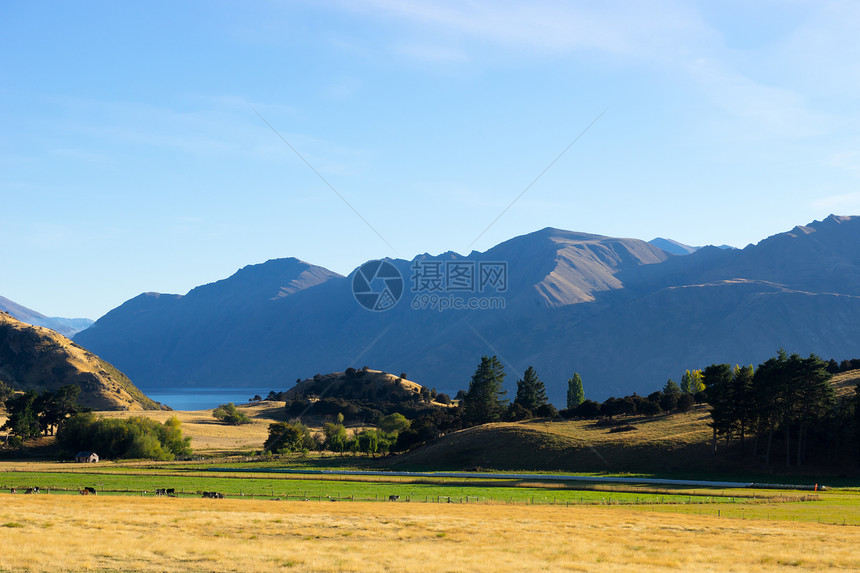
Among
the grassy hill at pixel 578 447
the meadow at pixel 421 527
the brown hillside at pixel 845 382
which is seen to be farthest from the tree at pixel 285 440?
the brown hillside at pixel 845 382

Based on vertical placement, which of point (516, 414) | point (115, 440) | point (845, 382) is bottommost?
point (115, 440)

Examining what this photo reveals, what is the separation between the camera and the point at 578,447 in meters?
114

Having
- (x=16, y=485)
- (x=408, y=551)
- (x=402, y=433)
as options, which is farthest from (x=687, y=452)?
(x=16, y=485)

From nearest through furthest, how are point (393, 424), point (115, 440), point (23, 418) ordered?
point (115, 440), point (23, 418), point (393, 424)

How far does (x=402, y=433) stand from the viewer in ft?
465

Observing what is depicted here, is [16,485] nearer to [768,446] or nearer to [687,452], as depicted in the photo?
[687,452]

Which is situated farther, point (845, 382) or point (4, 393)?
point (4, 393)

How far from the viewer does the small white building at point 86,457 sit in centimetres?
12932

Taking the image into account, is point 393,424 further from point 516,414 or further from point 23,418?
point 23,418

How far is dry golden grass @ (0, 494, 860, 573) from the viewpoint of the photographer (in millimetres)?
36312

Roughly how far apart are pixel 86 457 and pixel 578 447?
89.0 meters

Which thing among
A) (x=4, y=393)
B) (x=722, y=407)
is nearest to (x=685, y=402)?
(x=722, y=407)

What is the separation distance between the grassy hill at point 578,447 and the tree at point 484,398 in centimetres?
2330

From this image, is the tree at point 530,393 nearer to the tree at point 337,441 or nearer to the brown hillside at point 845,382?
the tree at point 337,441
